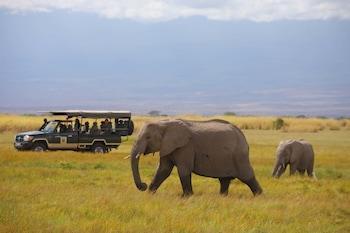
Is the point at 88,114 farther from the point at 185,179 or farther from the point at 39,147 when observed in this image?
the point at 185,179

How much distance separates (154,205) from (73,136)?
65.8ft

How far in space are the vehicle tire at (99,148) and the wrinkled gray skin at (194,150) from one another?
17.1 metres

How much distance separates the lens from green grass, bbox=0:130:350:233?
42.4 feet

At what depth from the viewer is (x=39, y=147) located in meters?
34.3

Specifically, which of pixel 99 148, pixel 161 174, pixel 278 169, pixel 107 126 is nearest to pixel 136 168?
pixel 161 174

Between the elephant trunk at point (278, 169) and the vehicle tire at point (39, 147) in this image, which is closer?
the elephant trunk at point (278, 169)

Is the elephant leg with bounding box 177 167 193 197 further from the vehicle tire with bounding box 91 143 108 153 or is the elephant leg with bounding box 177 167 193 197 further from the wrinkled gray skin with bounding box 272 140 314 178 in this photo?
the vehicle tire with bounding box 91 143 108 153

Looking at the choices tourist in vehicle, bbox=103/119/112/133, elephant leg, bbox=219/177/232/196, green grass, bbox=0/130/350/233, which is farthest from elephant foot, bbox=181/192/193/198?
tourist in vehicle, bbox=103/119/112/133

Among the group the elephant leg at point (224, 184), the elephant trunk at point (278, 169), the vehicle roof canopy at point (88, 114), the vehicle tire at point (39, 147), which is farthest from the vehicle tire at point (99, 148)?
the elephant leg at point (224, 184)

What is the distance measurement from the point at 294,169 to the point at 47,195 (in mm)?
13303

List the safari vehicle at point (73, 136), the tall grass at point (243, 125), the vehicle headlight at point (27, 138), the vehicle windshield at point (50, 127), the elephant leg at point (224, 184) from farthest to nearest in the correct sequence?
the tall grass at point (243, 125), the vehicle windshield at point (50, 127), the safari vehicle at point (73, 136), the vehicle headlight at point (27, 138), the elephant leg at point (224, 184)

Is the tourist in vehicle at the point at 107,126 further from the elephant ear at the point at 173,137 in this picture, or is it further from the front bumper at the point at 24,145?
the elephant ear at the point at 173,137

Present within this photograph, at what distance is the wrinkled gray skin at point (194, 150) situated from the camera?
17781 mm

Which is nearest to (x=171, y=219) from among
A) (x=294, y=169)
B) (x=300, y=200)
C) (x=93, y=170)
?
(x=300, y=200)
